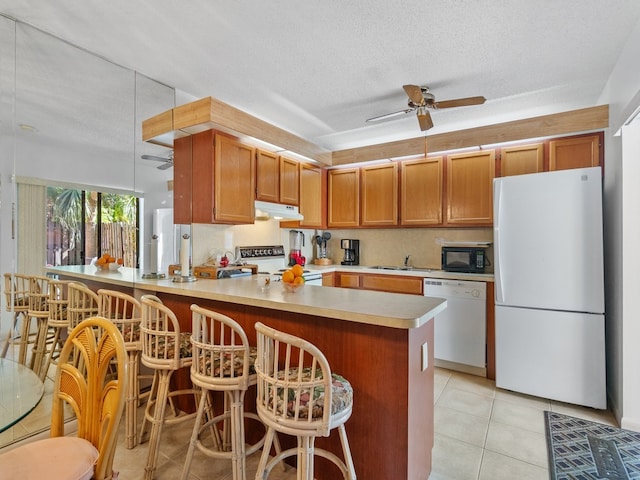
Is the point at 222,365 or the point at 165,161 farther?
the point at 165,161

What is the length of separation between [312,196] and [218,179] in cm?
161

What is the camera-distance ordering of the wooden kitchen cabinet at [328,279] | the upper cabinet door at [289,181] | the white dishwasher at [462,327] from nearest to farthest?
the white dishwasher at [462,327] < the upper cabinet door at [289,181] < the wooden kitchen cabinet at [328,279]

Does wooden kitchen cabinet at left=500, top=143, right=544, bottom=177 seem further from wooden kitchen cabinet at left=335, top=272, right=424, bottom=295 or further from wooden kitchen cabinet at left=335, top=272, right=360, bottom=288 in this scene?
wooden kitchen cabinet at left=335, top=272, right=360, bottom=288

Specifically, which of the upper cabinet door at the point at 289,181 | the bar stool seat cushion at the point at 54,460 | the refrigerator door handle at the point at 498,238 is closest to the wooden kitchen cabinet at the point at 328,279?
the upper cabinet door at the point at 289,181

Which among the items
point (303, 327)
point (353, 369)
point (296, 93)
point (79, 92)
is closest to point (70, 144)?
point (79, 92)

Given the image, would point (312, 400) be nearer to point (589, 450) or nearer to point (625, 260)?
point (589, 450)

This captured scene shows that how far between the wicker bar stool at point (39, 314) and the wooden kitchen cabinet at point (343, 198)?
10.2ft

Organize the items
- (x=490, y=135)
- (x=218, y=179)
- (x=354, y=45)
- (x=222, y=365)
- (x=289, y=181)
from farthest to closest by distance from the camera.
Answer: (x=289, y=181) → (x=490, y=135) → (x=218, y=179) → (x=354, y=45) → (x=222, y=365)

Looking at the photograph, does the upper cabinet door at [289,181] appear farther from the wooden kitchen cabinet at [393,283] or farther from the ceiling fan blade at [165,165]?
the wooden kitchen cabinet at [393,283]

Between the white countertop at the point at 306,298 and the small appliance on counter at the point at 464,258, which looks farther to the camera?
the small appliance on counter at the point at 464,258

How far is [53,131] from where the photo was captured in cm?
226

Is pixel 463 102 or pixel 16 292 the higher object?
pixel 463 102

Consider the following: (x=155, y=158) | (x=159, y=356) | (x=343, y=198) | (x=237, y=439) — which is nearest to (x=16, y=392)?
(x=159, y=356)

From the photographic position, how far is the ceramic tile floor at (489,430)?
6.13ft
